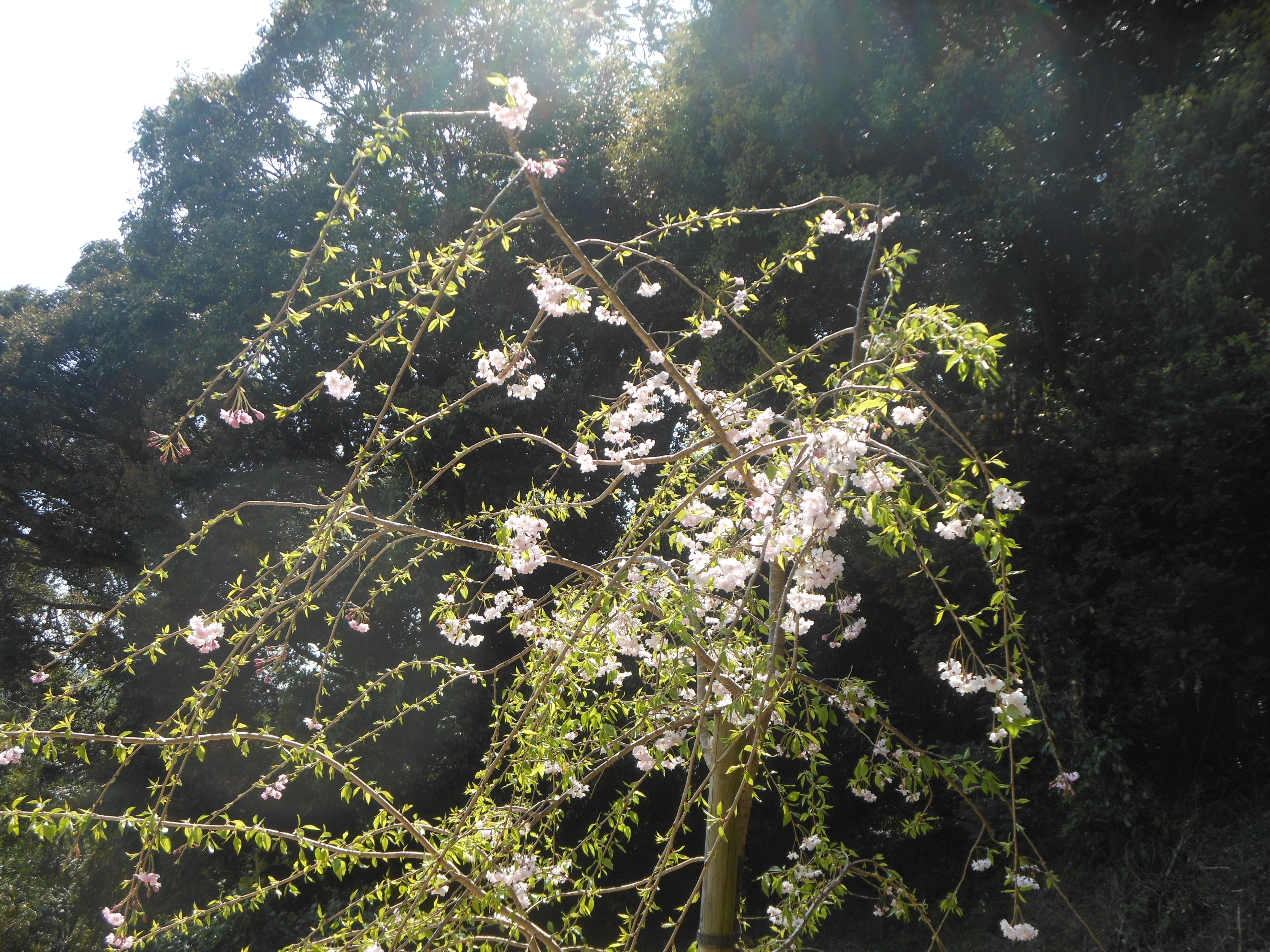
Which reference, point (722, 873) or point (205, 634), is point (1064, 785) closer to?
point (722, 873)

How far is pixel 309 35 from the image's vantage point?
6.35m

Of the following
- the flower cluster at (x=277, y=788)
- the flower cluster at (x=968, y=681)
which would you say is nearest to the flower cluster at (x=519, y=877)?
the flower cluster at (x=277, y=788)

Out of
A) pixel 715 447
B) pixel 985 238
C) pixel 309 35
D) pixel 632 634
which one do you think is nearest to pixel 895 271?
pixel 715 447

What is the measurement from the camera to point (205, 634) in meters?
1.55

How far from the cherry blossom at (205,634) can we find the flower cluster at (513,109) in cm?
102

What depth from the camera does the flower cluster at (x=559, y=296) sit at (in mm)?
1389

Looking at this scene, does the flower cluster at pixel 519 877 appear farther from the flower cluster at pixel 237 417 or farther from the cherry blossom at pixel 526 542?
the flower cluster at pixel 237 417

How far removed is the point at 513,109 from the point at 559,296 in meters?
0.33

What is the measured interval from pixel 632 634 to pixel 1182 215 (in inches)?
159

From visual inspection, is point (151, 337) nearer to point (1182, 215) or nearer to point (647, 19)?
point (647, 19)

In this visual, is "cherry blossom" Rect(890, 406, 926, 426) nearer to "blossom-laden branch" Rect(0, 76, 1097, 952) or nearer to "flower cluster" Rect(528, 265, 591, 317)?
→ "blossom-laden branch" Rect(0, 76, 1097, 952)

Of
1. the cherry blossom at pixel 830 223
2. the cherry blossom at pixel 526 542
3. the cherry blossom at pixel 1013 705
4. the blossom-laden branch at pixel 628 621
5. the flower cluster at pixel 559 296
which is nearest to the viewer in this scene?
the cherry blossom at pixel 1013 705

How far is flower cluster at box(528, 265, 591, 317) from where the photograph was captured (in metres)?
1.39

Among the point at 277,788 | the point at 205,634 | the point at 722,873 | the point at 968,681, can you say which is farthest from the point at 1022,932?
the point at 205,634
